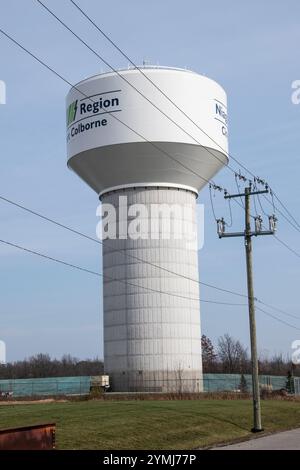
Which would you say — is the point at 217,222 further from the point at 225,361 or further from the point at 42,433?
the point at 225,361

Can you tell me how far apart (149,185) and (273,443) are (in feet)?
105

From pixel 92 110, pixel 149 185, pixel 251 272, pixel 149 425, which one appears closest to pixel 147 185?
pixel 149 185

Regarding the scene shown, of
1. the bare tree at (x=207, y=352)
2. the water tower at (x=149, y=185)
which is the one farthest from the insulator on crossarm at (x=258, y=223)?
the bare tree at (x=207, y=352)

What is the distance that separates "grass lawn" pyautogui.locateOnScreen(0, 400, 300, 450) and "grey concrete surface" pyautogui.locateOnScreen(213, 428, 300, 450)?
110 cm

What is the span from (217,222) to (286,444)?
47.3 ft

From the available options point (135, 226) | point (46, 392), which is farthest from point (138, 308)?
point (46, 392)

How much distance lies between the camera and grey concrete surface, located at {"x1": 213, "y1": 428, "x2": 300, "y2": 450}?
22594mm

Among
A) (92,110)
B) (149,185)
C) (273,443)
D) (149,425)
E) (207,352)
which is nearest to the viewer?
(273,443)

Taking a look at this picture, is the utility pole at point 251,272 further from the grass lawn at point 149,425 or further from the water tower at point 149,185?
the water tower at point 149,185

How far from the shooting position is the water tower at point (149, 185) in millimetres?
50750

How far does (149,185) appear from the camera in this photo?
53.9m

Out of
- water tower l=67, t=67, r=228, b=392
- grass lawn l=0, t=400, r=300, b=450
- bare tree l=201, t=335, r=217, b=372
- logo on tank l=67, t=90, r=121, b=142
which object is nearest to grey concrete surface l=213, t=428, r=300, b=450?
grass lawn l=0, t=400, r=300, b=450

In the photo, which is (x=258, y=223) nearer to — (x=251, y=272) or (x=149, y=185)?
(x=251, y=272)

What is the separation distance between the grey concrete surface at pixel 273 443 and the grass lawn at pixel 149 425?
3.62 feet
